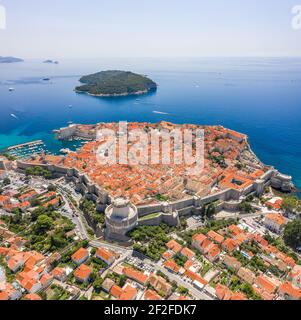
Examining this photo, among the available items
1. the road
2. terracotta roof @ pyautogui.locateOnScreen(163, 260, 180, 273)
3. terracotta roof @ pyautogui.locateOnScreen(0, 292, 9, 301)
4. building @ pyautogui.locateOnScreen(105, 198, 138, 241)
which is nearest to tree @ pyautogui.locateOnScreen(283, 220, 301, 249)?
terracotta roof @ pyautogui.locateOnScreen(163, 260, 180, 273)

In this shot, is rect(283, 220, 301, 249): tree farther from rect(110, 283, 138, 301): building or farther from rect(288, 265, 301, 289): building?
rect(110, 283, 138, 301): building

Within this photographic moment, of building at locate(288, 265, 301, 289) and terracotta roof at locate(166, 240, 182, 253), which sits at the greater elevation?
terracotta roof at locate(166, 240, 182, 253)

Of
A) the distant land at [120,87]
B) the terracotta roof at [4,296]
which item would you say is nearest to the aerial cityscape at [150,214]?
the terracotta roof at [4,296]

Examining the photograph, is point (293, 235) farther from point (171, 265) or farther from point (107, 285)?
point (107, 285)

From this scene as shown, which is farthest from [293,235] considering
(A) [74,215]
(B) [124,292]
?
(A) [74,215]

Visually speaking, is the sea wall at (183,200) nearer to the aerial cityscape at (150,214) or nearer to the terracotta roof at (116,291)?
the aerial cityscape at (150,214)
